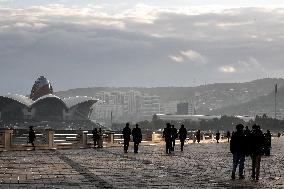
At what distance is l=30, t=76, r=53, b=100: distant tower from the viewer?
166000 millimetres

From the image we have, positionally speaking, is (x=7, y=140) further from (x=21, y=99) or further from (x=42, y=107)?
(x=42, y=107)

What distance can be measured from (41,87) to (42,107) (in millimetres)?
5936

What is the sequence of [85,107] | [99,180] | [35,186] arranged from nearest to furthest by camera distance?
[35,186]
[99,180]
[85,107]

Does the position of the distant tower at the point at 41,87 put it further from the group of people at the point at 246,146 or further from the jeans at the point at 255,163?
the jeans at the point at 255,163

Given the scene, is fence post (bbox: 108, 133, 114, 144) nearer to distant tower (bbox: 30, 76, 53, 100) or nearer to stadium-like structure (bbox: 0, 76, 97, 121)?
stadium-like structure (bbox: 0, 76, 97, 121)

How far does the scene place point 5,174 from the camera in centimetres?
1423

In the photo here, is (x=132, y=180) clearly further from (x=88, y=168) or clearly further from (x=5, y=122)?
(x=5, y=122)

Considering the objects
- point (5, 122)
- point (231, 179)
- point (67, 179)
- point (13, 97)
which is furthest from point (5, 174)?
point (5, 122)

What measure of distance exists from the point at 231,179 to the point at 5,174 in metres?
5.72

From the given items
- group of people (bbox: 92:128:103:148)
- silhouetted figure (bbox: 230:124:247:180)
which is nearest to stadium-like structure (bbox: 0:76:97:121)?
group of people (bbox: 92:128:103:148)

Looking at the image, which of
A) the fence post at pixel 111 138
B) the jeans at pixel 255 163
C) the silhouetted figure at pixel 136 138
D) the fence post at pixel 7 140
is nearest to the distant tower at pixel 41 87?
the fence post at pixel 111 138

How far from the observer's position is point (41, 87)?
165875 mm

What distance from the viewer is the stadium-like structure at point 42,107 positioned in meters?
163

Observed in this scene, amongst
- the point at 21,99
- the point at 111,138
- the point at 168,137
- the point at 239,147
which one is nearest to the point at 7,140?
the point at 168,137
